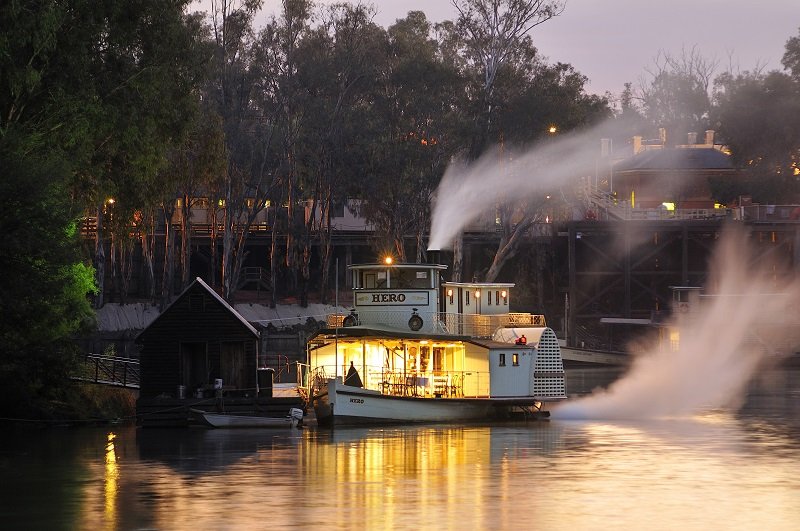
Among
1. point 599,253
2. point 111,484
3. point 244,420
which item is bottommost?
point 111,484

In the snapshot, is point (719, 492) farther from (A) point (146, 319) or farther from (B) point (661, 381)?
(A) point (146, 319)

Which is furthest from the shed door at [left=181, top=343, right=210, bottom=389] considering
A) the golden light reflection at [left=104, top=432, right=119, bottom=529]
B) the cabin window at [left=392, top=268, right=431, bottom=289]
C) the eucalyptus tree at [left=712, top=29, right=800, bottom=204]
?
the eucalyptus tree at [left=712, top=29, right=800, bottom=204]

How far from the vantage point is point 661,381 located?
7019 centimetres

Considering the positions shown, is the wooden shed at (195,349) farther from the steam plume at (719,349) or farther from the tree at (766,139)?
the tree at (766,139)

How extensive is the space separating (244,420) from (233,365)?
2440 millimetres

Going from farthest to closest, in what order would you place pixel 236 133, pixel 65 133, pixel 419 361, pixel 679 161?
pixel 679 161 < pixel 236 133 < pixel 419 361 < pixel 65 133

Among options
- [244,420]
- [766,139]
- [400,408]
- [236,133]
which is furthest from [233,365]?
[766,139]

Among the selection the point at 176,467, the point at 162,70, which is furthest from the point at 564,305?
the point at 176,467

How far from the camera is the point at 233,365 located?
48.8 metres

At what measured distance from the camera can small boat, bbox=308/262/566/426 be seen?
47.9 meters

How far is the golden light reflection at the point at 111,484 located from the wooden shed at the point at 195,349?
567 cm

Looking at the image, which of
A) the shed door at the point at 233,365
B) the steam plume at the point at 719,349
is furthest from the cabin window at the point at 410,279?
the steam plume at the point at 719,349

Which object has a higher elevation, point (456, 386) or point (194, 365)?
point (194, 365)

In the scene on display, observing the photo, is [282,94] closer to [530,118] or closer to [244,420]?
[530,118]
